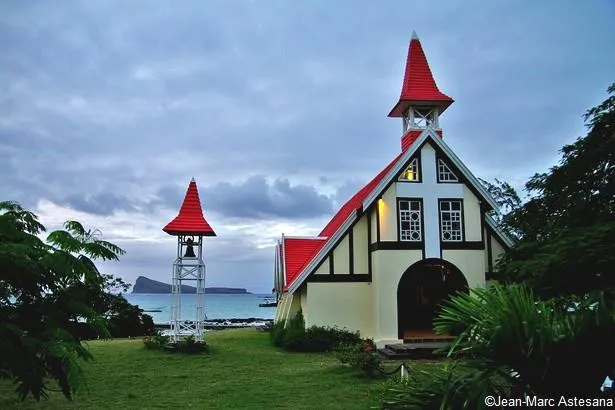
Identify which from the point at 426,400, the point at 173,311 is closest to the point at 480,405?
the point at 426,400

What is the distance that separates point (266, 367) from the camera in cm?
1463

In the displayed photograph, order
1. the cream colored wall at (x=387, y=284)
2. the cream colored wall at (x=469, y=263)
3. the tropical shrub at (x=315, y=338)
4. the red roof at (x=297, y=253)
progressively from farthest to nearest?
the red roof at (x=297, y=253) < the cream colored wall at (x=469, y=263) < the cream colored wall at (x=387, y=284) < the tropical shrub at (x=315, y=338)

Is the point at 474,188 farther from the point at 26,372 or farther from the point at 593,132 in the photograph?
the point at 26,372

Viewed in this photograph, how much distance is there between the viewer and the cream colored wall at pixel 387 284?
19.1 meters

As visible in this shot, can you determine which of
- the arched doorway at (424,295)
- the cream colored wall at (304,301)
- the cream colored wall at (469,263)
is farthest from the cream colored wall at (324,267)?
the cream colored wall at (469,263)

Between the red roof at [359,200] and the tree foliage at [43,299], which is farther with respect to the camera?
the red roof at [359,200]

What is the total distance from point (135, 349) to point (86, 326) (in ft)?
40.1

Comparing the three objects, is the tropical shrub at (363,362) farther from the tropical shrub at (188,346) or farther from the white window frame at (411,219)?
the white window frame at (411,219)

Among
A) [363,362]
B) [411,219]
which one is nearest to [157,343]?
[363,362]

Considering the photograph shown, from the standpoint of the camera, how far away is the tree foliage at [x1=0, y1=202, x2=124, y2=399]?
19.7 ft

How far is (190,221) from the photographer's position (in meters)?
19.2

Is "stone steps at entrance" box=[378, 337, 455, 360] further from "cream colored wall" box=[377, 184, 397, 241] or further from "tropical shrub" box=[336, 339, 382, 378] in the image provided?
"cream colored wall" box=[377, 184, 397, 241]

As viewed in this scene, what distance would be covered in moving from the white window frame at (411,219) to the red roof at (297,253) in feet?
11.2

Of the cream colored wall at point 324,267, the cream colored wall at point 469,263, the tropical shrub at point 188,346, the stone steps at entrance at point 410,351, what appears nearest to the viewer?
the stone steps at entrance at point 410,351
